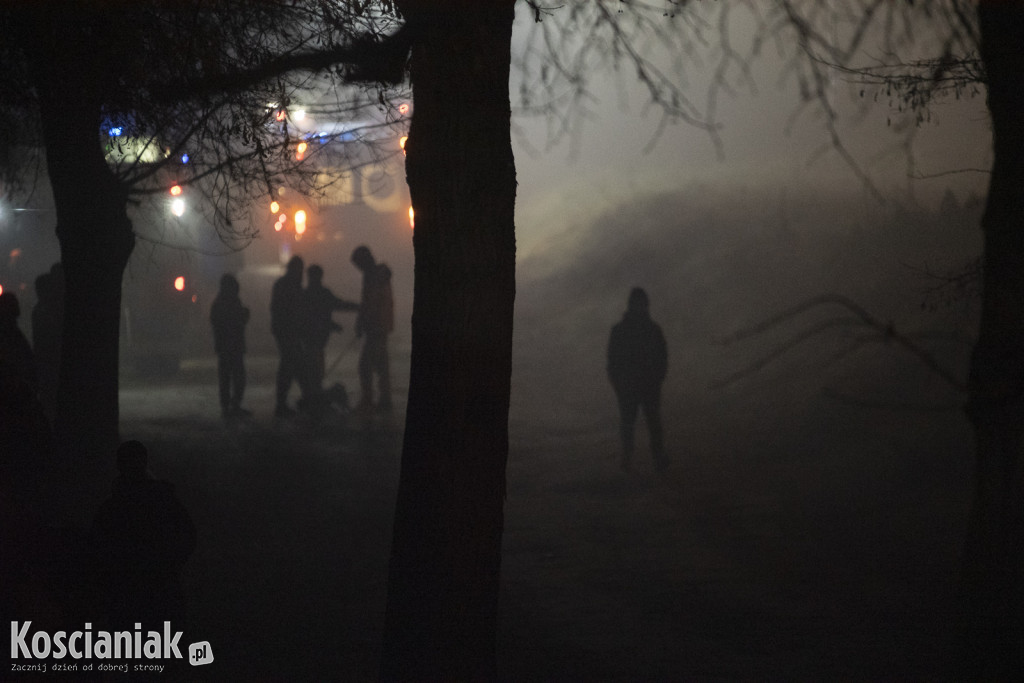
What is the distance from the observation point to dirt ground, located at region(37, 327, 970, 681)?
5.52 metres

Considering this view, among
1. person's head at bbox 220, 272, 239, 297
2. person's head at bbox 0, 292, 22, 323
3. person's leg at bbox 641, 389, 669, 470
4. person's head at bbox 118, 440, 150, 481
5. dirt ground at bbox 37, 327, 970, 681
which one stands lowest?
dirt ground at bbox 37, 327, 970, 681

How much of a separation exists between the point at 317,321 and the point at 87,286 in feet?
18.8

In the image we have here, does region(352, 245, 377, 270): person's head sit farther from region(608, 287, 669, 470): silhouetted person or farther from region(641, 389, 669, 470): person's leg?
region(641, 389, 669, 470): person's leg

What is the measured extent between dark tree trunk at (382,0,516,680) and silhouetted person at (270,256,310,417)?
9061mm

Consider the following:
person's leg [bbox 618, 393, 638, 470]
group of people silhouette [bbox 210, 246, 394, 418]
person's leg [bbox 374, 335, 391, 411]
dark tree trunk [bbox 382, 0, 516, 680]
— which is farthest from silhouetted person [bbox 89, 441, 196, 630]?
person's leg [bbox 374, 335, 391, 411]

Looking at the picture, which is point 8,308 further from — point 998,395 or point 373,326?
point 998,395

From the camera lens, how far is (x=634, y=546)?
7.66 metres

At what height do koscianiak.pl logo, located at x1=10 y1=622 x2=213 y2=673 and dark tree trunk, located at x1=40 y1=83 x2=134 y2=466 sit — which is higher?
dark tree trunk, located at x1=40 y1=83 x2=134 y2=466

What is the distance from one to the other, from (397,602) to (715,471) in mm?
6456

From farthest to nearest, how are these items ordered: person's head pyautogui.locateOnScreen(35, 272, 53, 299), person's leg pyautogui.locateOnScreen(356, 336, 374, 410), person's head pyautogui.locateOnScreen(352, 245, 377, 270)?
person's head pyautogui.locateOnScreen(352, 245, 377, 270) < person's leg pyautogui.locateOnScreen(356, 336, 374, 410) < person's head pyautogui.locateOnScreen(35, 272, 53, 299)

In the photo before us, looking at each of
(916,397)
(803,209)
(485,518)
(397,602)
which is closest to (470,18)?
(485,518)

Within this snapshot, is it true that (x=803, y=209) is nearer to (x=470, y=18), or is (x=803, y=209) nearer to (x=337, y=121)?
(x=337, y=121)

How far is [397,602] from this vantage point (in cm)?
440

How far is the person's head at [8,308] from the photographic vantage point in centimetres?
771
